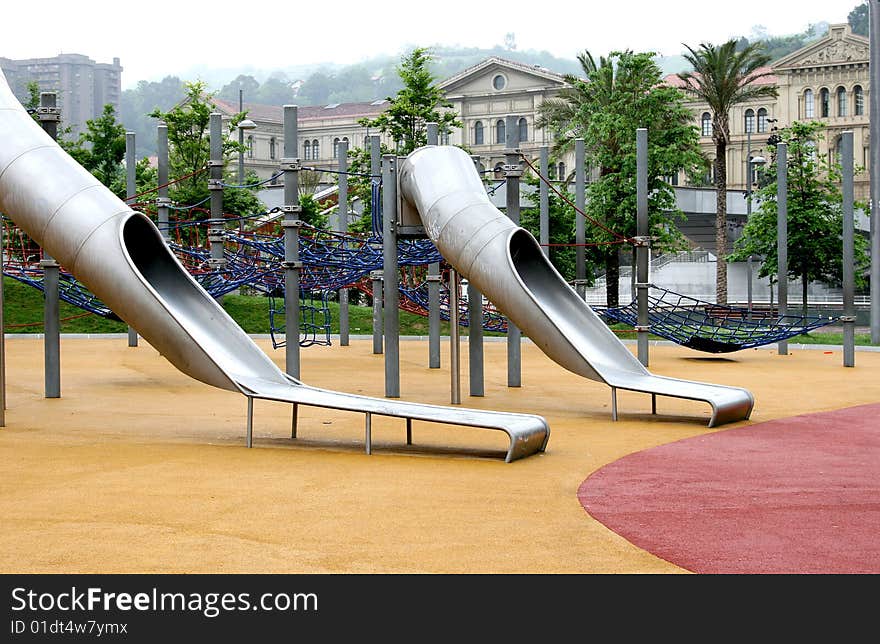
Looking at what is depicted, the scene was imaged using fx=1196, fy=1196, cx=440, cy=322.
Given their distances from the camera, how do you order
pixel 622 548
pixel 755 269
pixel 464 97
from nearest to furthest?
pixel 622 548 < pixel 755 269 < pixel 464 97

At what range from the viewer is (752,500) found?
385 inches

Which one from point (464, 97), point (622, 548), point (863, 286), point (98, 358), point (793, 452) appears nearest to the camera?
point (622, 548)

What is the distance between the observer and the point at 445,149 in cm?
1753

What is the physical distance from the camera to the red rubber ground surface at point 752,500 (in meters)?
7.84

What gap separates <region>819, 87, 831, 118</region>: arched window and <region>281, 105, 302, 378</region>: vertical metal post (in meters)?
75.4

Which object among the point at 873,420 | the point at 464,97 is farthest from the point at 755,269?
the point at 873,420

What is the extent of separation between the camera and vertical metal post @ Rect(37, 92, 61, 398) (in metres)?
17.3

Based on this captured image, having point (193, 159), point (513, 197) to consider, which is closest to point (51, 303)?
point (513, 197)

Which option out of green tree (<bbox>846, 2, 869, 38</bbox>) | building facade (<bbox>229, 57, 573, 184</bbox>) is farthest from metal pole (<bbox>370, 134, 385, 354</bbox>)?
green tree (<bbox>846, 2, 869, 38</bbox>)

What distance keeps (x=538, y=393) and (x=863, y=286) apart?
124 ft

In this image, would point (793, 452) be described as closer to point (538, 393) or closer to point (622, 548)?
point (622, 548)

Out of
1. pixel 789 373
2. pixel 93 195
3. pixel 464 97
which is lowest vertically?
pixel 789 373

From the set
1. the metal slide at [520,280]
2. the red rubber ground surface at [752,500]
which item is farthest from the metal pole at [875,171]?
the red rubber ground surface at [752,500]

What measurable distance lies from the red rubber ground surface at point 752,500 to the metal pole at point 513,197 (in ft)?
19.2
